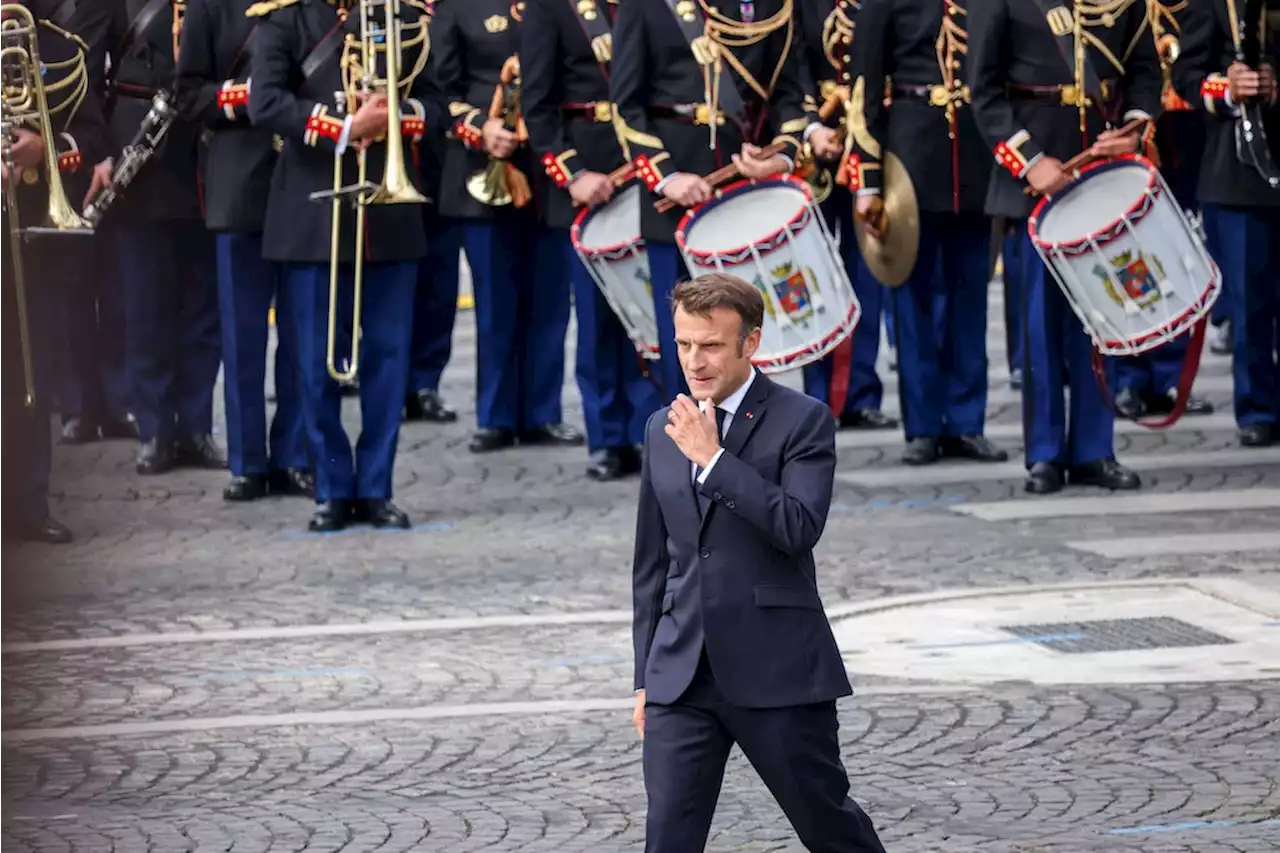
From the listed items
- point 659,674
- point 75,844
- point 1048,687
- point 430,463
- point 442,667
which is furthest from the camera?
point 430,463

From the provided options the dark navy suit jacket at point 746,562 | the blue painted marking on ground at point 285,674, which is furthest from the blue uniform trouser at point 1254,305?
the dark navy suit jacket at point 746,562

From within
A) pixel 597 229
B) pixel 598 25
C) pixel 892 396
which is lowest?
pixel 892 396

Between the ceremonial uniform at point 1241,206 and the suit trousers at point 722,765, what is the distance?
8.06 metres

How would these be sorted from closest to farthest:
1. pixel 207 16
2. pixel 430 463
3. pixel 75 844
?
1. pixel 75 844
2. pixel 207 16
3. pixel 430 463

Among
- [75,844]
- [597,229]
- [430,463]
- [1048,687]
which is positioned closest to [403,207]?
[597,229]

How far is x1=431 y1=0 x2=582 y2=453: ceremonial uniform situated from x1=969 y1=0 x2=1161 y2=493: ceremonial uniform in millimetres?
2825

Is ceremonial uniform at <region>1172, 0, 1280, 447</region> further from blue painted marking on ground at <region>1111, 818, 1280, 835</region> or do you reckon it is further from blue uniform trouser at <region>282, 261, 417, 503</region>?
Answer: blue painted marking on ground at <region>1111, 818, 1280, 835</region>

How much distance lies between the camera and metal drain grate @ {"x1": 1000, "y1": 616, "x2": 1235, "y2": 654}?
8.95 m

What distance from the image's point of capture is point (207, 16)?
12273mm

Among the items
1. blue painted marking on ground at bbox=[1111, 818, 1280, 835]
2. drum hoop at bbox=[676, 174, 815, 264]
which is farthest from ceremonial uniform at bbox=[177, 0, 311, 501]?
blue painted marking on ground at bbox=[1111, 818, 1280, 835]

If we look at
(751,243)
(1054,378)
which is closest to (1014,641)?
(751,243)

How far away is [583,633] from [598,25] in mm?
4393

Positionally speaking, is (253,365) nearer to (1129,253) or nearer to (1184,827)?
(1129,253)

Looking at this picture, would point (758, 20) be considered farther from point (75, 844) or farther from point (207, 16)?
point (75, 844)
